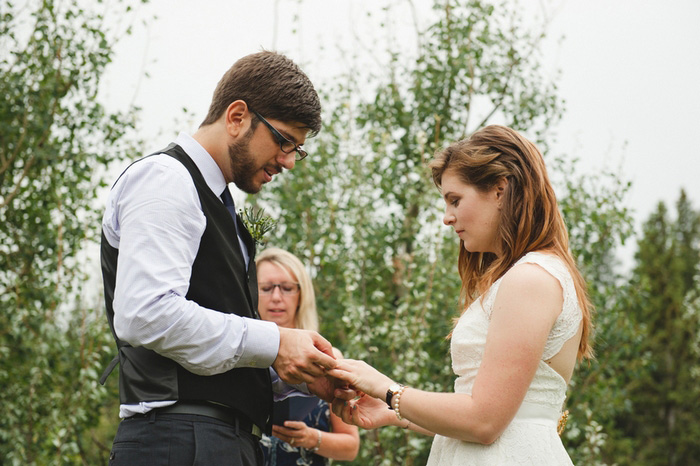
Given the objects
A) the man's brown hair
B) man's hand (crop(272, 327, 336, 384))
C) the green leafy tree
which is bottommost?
the green leafy tree

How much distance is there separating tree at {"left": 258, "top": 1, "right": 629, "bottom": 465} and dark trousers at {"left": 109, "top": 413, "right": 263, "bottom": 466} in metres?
2.68

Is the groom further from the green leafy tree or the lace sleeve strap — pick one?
the green leafy tree

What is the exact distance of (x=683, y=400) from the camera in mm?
24844

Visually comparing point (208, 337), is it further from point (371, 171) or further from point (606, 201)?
point (606, 201)

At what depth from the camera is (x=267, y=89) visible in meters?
2.30

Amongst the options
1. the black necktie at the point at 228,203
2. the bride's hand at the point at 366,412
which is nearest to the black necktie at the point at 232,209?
the black necktie at the point at 228,203

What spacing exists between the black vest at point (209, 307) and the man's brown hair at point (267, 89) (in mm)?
257

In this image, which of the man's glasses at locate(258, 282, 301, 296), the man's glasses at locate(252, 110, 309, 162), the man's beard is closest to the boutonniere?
the man's beard

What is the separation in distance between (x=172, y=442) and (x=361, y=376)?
2.23 feet

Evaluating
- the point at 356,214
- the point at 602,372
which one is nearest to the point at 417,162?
the point at 356,214

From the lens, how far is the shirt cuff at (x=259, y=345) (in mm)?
2055

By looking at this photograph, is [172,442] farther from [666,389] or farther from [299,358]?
[666,389]

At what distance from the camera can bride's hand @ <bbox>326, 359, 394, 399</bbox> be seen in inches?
93.3

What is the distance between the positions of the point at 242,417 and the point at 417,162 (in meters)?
3.63
